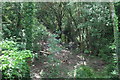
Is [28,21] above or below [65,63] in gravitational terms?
above

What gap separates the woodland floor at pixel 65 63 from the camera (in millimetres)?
4445

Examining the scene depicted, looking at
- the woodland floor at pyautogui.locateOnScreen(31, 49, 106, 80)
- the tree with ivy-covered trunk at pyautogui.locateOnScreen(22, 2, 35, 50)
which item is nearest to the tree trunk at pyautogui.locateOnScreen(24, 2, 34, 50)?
the tree with ivy-covered trunk at pyautogui.locateOnScreen(22, 2, 35, 50)

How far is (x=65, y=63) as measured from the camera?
18.4ft

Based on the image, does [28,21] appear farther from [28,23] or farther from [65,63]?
[65,63]

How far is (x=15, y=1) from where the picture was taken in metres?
5.25

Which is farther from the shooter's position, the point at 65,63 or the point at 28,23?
the point at 65,63

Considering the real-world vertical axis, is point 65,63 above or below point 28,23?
below

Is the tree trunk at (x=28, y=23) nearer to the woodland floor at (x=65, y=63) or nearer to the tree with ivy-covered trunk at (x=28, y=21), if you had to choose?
the tree with ivy-covered trunk at (x=28, y=21)

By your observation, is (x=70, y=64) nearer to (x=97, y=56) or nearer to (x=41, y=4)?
(x=97, y=56)

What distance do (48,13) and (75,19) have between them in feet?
5.79

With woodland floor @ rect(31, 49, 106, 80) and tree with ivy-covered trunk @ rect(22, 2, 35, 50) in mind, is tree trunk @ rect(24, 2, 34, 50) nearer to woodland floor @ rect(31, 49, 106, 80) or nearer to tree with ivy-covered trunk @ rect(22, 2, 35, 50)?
tree with ivy-covered trunk @ rect(22, 2, 35, 50)

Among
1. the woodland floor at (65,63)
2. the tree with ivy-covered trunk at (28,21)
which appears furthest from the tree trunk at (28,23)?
the woodland floor at (65,63)

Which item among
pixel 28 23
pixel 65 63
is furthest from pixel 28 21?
pixel 65 63

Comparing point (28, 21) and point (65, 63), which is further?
point (65, 63)
